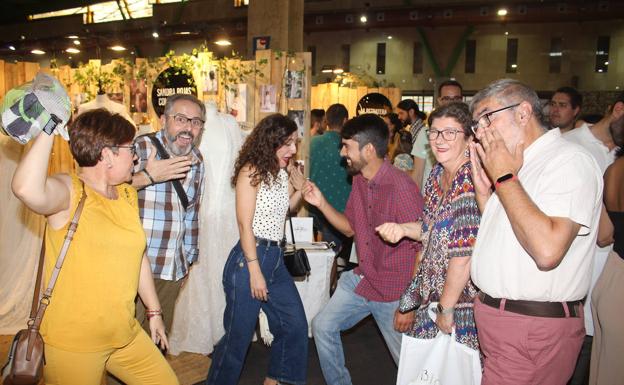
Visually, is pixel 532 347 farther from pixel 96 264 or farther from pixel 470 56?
pixel 470 56

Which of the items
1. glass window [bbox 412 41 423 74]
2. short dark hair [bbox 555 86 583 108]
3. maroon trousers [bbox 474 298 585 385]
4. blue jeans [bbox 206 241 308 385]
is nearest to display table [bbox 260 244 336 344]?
blue jeans [bbox 206 241 308 385]

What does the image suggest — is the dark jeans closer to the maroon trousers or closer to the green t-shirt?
the maroon trousers

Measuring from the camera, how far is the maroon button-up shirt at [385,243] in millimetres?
3064

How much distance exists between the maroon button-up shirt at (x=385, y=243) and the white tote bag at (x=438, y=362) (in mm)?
524

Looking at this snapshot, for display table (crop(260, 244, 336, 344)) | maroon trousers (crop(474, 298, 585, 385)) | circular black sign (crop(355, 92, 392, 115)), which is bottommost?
display table (crop(260, 244, 336, 344))

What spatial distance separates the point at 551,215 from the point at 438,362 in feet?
3.15

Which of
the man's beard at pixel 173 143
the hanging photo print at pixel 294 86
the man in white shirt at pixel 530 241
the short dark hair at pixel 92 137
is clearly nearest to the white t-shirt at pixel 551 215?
the man in white shirt at pixel 530 241

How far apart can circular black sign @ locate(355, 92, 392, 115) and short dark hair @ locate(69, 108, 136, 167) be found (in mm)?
6839

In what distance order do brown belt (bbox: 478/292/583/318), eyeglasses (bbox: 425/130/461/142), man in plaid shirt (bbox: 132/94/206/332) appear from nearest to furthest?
brown belt (bbox: 478/292/583/318)
eyeglasses (bbox: 425/130/461/142)
man in plaid shirt (bbox: 132/94/206/332)

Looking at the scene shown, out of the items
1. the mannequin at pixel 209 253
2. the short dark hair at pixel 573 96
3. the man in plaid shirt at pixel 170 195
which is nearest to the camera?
the man in plaid shirt at pixel 170 195

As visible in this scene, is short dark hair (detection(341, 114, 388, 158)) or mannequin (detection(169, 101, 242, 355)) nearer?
short dark hair (detection(341, 114, 388, 158))

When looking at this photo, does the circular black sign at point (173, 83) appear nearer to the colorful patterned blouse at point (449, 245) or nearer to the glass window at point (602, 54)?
the colorful patterned blouse at point (449, 245)

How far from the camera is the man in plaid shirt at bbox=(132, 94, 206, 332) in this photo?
2887 millimetres

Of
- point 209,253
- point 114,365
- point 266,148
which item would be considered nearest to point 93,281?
point 114,365
